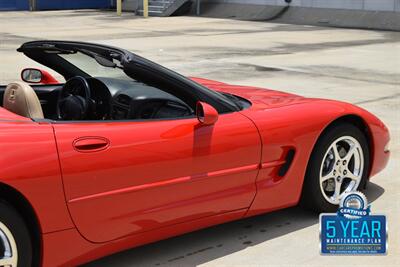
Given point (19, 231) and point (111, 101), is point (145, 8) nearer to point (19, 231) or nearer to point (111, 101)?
point (111, 101)

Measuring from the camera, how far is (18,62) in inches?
479

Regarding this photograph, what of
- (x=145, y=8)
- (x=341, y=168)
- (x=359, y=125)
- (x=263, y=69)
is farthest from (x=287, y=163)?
(x=145, y=8)

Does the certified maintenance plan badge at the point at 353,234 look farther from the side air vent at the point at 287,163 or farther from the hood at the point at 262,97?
the hood at the point at 262,97

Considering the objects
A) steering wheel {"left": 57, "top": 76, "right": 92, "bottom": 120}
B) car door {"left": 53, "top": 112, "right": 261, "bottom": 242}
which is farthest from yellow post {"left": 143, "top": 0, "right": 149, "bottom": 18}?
car door {"left": 53, "top": 112, "right": 261, "bottom": 242}

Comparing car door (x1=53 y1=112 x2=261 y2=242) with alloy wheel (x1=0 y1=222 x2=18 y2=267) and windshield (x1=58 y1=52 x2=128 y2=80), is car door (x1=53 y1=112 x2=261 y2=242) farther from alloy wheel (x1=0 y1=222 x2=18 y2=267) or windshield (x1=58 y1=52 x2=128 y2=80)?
windshield (x1=58 y1=52 x2=128 y2=80)

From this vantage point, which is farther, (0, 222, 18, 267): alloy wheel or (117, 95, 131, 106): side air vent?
(117, 95, 131, 106): side air vent

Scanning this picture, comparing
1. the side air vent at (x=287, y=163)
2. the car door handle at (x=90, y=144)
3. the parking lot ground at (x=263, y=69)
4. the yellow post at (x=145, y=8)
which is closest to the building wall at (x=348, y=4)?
the parking lot ground at (x=263, y=69)

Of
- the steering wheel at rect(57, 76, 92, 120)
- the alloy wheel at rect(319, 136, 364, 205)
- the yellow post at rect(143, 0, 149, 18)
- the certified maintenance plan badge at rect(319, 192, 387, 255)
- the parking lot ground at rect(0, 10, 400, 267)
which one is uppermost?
the steering wheel at rect(57, 76, 92, 120)

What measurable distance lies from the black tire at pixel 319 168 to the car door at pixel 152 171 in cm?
49

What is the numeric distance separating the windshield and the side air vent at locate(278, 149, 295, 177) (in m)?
1.10

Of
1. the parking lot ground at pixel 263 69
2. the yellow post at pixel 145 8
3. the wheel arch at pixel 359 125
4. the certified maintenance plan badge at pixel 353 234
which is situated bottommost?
the yellow post at pixel 145 8

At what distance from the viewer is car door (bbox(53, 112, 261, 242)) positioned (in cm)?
293

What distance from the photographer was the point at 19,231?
9.05ft

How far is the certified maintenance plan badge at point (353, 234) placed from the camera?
3578 mm
